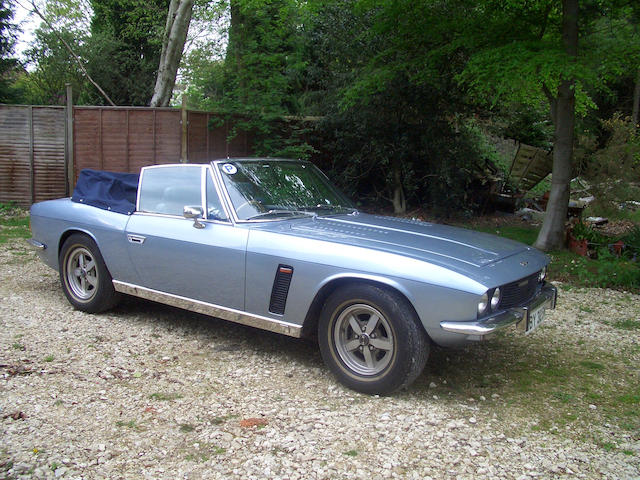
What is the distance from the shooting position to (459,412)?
3.65 metres

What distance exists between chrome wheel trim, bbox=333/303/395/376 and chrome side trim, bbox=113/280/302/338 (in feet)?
1.14

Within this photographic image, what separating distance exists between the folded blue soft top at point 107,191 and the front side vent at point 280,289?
6.60 feet

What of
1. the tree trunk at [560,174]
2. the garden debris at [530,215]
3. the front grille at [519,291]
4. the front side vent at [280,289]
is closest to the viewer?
the front grille at [519,291]

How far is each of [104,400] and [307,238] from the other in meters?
1.76

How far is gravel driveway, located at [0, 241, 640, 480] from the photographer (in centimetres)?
299

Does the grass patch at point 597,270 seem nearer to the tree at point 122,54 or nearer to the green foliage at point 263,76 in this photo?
the green foliage at point 263,76

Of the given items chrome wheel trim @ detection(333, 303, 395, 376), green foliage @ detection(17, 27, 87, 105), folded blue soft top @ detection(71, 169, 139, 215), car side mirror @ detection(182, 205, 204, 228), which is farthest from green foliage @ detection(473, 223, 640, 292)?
green foliage @ detection(17, 27, 87, 105)

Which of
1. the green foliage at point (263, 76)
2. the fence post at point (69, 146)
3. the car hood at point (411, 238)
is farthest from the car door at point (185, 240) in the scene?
the fence post at point (69, 146)

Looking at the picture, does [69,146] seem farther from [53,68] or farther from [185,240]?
[53,68]

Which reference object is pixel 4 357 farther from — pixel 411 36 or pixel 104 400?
pixel 411 36

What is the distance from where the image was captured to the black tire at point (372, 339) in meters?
3.60

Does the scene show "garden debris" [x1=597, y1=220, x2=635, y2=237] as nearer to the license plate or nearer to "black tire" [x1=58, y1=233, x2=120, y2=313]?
the license plate

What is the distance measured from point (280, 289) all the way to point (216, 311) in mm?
707

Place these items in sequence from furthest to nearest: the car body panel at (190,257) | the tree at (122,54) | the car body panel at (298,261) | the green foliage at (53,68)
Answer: the green foliage at (53,68), the tree at (122,54), the car body panel at (190,257), the car body panel at (298,261)
